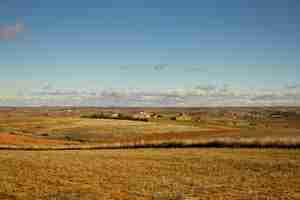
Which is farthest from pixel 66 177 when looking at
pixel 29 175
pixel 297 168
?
pixel 297 168

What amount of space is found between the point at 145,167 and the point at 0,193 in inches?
403

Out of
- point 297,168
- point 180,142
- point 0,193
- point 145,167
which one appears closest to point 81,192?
point 0,193

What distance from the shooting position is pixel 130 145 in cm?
4503

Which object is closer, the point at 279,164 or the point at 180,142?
the point at 279,164

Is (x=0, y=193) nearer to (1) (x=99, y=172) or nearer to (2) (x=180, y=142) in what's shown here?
(1) (x=99, y=172)

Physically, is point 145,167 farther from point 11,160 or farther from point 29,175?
point 11,160

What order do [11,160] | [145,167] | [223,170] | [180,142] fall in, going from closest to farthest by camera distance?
[223,170] < [145,167] < [11,160] < [180,142]

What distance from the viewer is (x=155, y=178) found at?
21062 mm

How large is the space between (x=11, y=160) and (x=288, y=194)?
2052cm

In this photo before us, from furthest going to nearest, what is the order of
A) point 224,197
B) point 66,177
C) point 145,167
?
point 145,167 < point 66,177 < point 224,197

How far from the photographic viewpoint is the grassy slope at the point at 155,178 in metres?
17.1

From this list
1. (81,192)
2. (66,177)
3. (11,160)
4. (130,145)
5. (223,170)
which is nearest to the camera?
(81,192)

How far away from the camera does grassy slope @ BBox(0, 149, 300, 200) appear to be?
17078mm

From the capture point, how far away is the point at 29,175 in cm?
2223
